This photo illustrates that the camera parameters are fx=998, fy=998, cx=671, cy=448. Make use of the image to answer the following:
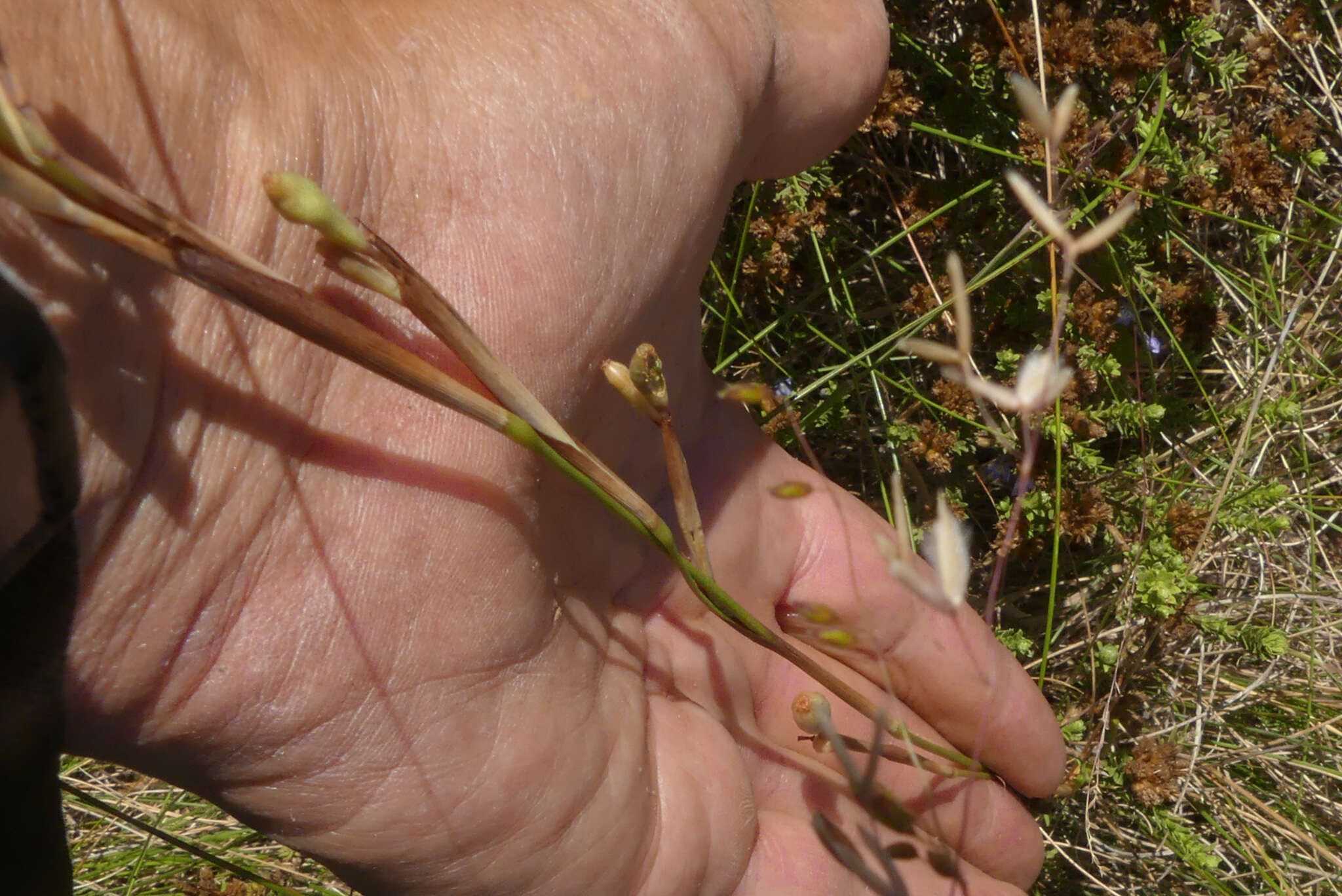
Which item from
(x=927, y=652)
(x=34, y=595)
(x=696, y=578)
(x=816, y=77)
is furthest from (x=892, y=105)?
(x=34, y=595)

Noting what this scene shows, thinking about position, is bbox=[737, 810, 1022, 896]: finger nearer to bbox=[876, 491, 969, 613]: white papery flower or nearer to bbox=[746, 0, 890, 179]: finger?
bbox=[876, 491, 969, 613]: white papery flower

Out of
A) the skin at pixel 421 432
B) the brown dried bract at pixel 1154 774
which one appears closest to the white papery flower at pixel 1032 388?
the skin at pixel 421 432

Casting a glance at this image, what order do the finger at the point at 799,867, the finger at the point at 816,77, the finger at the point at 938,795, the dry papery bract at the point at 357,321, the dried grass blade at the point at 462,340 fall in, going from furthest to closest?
1. the finger at the point at 938,795
2. the finger at the point at 799,867
3. the finger at the point at 816,77
4. the dried grass blade at the point at 462,340
5. the dry papery bract at the point at 357,321

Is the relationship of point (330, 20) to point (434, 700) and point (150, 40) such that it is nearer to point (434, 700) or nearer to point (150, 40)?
point (150, 40)

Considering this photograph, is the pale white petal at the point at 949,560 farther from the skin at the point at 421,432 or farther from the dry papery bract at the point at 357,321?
the skin at the point at 421,432

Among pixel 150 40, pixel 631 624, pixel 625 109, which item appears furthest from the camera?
pixel 631 624

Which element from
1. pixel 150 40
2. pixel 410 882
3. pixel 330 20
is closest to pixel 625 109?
pixel 330 20
